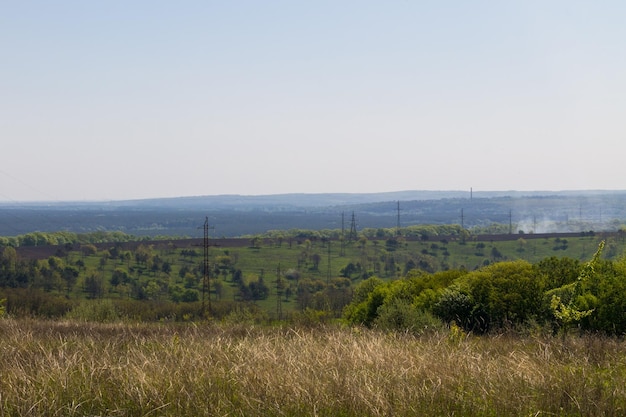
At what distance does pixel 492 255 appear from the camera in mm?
195750

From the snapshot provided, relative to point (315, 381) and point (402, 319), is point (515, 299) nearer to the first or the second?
point (402, 319)

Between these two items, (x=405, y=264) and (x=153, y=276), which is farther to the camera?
(x=405, y=264)

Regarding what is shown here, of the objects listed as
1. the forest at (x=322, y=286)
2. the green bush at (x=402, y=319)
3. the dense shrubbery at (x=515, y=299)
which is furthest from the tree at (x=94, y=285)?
the green bush at (x=402, y=319)

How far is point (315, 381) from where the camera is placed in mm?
12008

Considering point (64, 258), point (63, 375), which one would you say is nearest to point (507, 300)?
point (63, 375)

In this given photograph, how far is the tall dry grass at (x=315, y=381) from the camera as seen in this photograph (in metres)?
10.9

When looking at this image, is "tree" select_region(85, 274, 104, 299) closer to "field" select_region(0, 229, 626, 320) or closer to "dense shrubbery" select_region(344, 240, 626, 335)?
"field" select_region(0, 229, 626, 320)

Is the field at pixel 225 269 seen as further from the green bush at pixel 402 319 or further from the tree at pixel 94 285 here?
the green bush at pixel 402 319

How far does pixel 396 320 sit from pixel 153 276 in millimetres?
141757

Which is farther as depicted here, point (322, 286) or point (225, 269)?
point (225, 269)

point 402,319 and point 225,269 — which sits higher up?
point 402,319

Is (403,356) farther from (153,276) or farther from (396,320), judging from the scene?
(153,276)

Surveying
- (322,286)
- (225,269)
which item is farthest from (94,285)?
(322,286)

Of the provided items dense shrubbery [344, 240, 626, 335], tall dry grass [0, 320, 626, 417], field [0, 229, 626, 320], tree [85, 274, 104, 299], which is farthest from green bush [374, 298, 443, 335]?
tree [85, 274, 104, 299]
